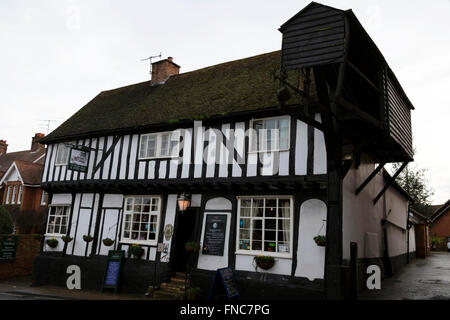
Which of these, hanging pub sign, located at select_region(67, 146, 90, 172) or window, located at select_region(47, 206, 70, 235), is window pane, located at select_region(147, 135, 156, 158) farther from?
window, located at select_region(47, 206, 70, 235)

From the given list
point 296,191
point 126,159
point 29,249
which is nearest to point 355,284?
point 296,191

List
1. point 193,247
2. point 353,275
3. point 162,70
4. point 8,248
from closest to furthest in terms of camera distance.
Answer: point 353,275
point 193,247
point 8,248
point 162,70

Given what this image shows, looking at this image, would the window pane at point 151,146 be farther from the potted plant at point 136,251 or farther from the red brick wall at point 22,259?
the red brick wall at point 22,259

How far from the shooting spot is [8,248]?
16.6 meters

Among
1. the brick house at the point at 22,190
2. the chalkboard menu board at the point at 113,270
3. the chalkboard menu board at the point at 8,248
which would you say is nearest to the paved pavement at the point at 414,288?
the chalkboard menu board at the point at 113,270

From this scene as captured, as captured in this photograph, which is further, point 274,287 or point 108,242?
point 108,242

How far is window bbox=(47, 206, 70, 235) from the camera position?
15.4 m

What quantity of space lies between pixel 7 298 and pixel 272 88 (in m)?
11.1

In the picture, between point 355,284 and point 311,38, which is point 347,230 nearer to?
point 355,284

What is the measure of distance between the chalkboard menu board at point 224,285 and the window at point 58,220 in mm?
8488

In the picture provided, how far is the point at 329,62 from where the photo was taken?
26.7 feet

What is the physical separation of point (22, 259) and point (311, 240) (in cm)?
1469

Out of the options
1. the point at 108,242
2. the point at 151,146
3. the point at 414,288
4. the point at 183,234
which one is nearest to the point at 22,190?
the point at 108,242

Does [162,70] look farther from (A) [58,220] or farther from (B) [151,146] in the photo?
(A) [58,220]
